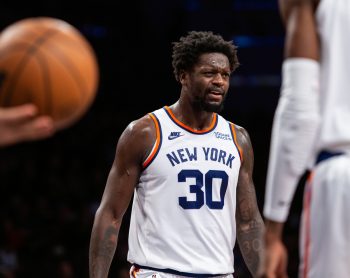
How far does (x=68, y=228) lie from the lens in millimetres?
8891

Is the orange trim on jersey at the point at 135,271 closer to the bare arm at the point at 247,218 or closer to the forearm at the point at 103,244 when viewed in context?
the forearm at the point at 103,244

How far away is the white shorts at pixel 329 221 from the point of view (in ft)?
7.42

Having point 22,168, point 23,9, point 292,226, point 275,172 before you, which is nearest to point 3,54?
point 275,172

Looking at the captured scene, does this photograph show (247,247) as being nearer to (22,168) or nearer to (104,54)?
(22,168)

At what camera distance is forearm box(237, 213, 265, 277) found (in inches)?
169

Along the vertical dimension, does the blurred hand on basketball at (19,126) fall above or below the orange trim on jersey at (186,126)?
above

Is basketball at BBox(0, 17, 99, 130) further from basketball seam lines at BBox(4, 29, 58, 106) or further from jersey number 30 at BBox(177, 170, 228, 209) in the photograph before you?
jersey number 30 at BBox(177, 170, 228, 209)

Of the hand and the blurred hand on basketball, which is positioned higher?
the blurred hand on basketball

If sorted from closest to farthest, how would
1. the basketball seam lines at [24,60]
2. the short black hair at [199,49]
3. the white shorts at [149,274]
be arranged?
1. the basketball seam lines at [24,60]
2. the white shorts at [149,274]
3. the short black hair at [199,49]

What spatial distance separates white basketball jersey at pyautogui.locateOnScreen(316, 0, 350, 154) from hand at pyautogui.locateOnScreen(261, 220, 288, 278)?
0.32m

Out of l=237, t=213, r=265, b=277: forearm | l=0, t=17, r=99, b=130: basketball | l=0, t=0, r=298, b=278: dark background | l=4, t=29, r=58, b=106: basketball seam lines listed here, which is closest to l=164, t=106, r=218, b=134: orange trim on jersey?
l=237, t=213, r=265, b=277: forearm

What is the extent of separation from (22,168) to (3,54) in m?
6.76

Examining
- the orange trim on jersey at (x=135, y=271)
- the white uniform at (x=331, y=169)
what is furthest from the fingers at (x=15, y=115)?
the orange trim on jersey at (x=135, y=271)

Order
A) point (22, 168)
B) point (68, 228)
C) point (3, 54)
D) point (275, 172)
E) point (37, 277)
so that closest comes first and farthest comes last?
point (275, 172), point (3, 54), point (37, 277), point (68, 228), point (22, 168)
